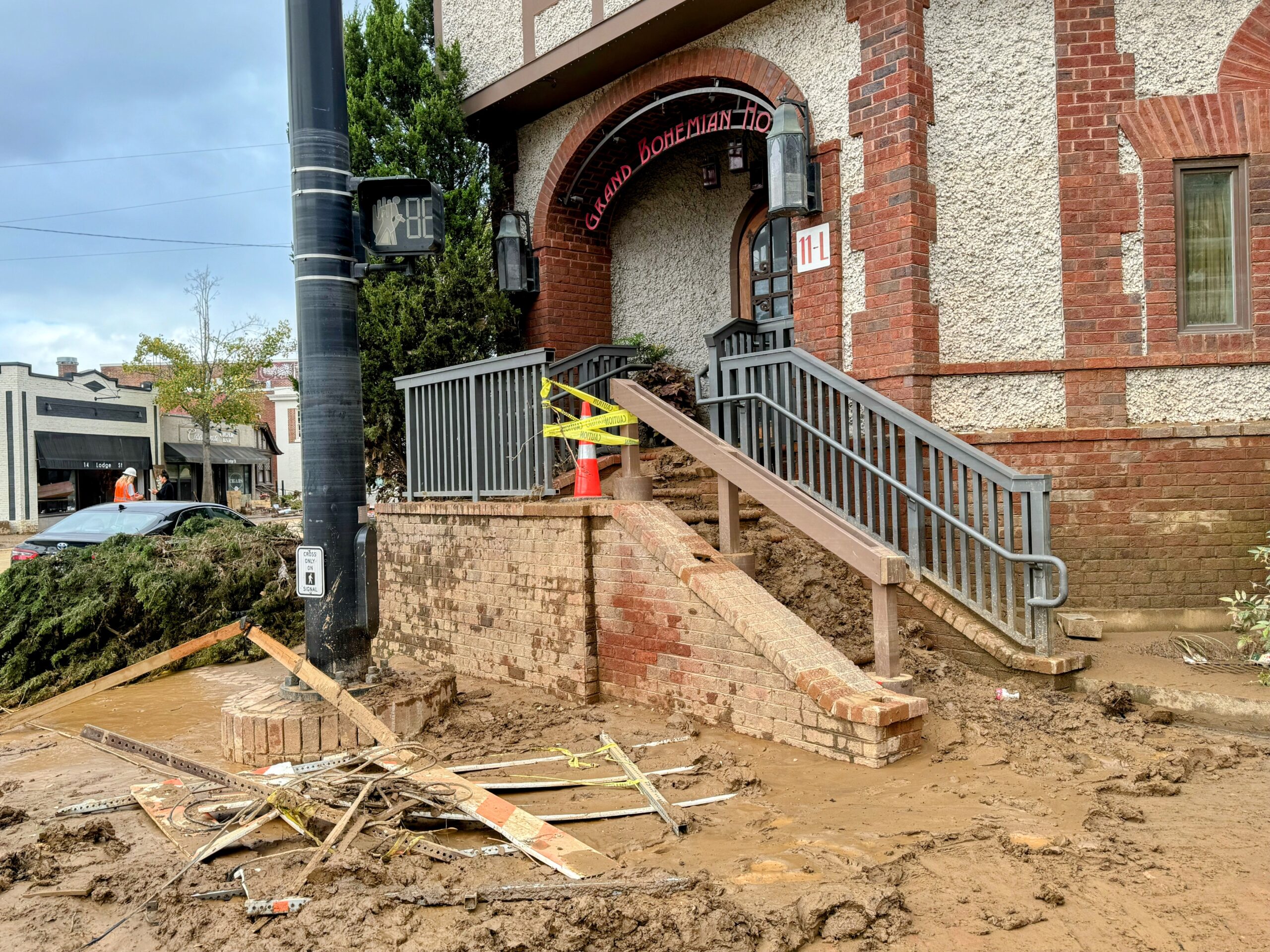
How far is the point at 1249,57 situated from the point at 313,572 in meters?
7.78

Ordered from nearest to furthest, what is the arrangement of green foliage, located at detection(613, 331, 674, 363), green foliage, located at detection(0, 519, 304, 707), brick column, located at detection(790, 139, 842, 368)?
brick column, located at detection(790, 139, 842, 368) < green foliage, located at detection(0, 519, 304, 707) < green foliage, located at detection(613, 331, 674, 363)

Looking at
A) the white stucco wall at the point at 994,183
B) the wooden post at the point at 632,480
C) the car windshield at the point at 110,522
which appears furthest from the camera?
the car windshield at the point at 110,522

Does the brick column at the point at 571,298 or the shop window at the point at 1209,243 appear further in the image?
the brick column at the point at 571,298

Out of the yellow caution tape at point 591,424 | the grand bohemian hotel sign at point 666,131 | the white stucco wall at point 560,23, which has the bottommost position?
the yellow caution tape at point 591,424

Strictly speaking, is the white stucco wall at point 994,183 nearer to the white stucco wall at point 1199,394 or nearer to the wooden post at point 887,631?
the white stucco wall at point 1199,394

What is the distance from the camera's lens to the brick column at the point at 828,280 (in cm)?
780

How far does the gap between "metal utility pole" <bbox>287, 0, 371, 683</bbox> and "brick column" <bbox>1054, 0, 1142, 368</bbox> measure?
5369 mm

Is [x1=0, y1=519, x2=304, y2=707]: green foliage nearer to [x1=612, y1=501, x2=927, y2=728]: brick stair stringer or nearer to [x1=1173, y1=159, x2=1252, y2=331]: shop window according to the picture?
[x1=612, y1=501, x2=927, y2=728]: brick stair stringer

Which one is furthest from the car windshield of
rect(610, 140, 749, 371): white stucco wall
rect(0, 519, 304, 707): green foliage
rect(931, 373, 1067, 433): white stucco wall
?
rect(931, 373, 1067, 433): white stucco wall

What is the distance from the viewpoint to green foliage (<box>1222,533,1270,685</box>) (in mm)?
5812

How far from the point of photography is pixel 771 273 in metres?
9.77

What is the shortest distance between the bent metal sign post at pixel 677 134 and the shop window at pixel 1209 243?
3450mm

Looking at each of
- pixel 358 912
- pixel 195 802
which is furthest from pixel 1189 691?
pixel 195 802

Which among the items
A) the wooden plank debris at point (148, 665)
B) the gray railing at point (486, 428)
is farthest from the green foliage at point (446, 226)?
the wooden plank debris at point (148, 665)
